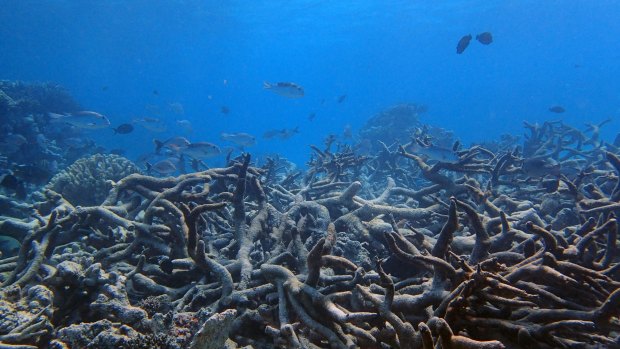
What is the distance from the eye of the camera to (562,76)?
124 meters

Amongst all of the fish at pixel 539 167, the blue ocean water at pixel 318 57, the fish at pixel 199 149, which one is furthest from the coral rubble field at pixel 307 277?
the blue ocean water at pixel 318 57

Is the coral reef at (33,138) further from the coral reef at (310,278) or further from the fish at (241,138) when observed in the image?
the fish at (241,138)

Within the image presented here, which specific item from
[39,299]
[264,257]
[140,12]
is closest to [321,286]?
[264,257]

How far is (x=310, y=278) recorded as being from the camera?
2602 millimetres

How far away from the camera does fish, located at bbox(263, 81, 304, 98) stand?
1083 cm

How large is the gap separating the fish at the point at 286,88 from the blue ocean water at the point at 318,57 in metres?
11.4

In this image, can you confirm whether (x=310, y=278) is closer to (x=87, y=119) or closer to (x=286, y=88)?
(x=286, y=88)

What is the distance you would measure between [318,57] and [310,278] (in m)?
106

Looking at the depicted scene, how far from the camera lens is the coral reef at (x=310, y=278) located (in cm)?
195

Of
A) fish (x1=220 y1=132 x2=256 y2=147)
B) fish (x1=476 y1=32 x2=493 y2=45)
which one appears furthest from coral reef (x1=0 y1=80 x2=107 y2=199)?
fish (x1=476 y1=32 x2=493 y2=45)

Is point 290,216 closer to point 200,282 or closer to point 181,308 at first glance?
point 200,282

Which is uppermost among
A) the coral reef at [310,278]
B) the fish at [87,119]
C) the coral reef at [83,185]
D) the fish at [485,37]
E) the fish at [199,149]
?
the fish at [485,37]

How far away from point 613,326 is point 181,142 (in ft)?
35.2

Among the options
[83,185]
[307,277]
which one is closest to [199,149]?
[83,185]
